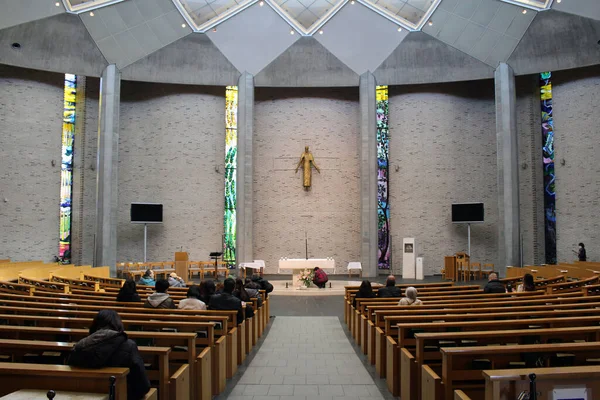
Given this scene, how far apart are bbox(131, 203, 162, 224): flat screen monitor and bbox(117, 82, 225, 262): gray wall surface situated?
1055 mm

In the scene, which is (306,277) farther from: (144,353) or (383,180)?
(144,353)

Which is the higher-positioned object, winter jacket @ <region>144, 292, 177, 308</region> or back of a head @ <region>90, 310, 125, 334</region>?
back of a head @ <region>90, 310, 125, 334</region>

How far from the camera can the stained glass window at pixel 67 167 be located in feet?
62.1

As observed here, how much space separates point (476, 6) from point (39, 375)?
18.1 meters

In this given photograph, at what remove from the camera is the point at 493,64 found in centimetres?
1852

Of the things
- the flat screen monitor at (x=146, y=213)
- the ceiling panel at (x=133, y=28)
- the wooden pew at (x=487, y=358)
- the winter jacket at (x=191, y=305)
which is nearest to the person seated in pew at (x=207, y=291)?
the winter jacket at (x=191, y=305)

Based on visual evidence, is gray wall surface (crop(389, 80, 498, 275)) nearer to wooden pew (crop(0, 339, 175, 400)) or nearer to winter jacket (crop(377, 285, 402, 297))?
winter jacket (crop(377, 285, 402, 297))

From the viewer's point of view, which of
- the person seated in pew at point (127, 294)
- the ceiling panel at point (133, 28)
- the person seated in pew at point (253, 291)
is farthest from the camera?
the ceiling panel at point (133, 28)

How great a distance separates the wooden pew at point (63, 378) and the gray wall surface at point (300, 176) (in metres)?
17.4

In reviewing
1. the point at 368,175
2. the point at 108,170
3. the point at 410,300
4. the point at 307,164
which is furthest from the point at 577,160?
the point at 108,170

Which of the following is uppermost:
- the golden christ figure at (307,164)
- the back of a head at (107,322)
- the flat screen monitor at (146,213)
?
the golden christ figure at (307,164)

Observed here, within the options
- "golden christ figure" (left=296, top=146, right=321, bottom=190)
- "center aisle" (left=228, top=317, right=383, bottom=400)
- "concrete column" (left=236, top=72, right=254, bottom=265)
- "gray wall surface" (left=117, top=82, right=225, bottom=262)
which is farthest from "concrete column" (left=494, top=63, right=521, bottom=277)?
"center aisle" (left=228, top=317, right=383, bottom=400)

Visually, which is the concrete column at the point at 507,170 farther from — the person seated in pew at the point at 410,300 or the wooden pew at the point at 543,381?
the wooden pew at the point at 543,381

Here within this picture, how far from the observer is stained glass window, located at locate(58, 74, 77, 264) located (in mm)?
18938
